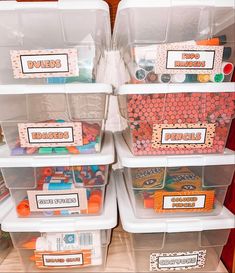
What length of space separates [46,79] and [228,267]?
1.96ft

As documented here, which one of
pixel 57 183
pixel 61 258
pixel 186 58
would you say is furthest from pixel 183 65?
pixel 61 258

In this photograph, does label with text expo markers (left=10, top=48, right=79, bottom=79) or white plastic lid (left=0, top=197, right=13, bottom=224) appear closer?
label with text expo markers (left=10, top=48, right=79, bottom=79)

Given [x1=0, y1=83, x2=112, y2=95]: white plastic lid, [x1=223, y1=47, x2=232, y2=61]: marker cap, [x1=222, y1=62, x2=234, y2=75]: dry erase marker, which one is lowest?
[x1=0, y1=83, x2=112, y2=95]: white plastic lid

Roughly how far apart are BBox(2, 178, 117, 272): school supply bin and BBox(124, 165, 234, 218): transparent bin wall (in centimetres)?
9

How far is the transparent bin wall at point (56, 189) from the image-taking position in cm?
55

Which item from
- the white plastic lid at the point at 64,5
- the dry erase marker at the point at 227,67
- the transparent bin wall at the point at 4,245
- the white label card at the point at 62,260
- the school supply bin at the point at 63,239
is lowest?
the transparent bin wall at the point at 4,245

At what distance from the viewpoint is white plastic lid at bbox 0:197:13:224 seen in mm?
595

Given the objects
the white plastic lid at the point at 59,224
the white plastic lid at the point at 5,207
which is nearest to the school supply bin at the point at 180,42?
the white plastic lid at the point at 59,224

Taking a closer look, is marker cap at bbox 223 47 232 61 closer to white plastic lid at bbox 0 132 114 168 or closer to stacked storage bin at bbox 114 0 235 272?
stacked storage bin at bbox 114 0 235 272

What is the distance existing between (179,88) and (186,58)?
0.06 metres

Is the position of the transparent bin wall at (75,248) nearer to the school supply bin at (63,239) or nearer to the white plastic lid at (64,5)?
the school supply bin at (63,239)

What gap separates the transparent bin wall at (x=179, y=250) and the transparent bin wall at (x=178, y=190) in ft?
0.19

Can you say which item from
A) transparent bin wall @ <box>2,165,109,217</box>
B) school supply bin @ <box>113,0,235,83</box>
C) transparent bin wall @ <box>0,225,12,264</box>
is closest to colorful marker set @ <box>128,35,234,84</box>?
school supply bin @ <box>113,0,235,83</box>

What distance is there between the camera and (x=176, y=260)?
553 mm
